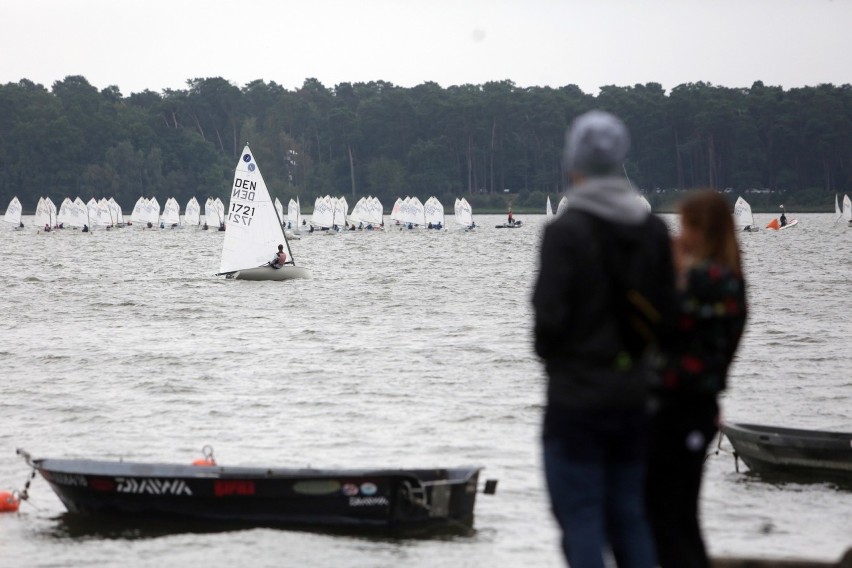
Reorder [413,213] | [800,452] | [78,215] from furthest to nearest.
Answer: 1. [413,213]
2. [78,215]
3. [800,452]

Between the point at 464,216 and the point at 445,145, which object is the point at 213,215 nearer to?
the point at 464,216

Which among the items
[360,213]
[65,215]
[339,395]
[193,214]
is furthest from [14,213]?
[339,395]

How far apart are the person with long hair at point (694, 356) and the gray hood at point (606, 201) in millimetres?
444

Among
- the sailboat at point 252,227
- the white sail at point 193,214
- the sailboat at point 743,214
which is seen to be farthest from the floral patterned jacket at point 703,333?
the white sail at point 193,214

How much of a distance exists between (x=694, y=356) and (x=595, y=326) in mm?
640

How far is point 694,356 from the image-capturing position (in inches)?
203

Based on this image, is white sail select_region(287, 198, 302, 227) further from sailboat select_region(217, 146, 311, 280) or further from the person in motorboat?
the person in motorboat

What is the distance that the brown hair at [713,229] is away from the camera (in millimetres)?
5277

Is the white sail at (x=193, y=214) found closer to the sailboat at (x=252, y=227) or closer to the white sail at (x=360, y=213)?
the white sail at (x=360, y=213)

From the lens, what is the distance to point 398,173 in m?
160

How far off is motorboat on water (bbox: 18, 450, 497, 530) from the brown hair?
5.47 meters

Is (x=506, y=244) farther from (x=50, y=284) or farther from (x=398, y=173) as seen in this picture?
(x=398, y=173)

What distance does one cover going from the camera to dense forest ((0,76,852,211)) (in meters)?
147

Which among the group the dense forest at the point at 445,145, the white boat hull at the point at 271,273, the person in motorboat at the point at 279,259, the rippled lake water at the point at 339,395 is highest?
the dense forest at the point at 445,145
